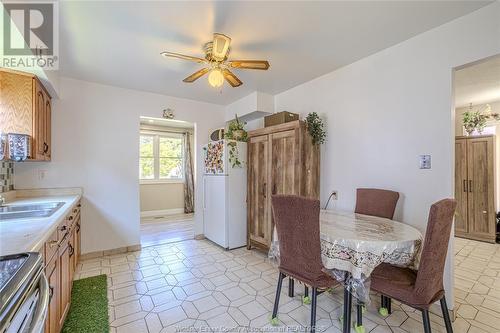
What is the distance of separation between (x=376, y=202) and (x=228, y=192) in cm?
204

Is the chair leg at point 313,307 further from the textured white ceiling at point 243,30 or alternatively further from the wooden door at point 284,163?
the textured white ceiling at point 243,30

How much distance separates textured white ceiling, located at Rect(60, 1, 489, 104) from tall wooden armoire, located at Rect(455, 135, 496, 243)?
3.04 m

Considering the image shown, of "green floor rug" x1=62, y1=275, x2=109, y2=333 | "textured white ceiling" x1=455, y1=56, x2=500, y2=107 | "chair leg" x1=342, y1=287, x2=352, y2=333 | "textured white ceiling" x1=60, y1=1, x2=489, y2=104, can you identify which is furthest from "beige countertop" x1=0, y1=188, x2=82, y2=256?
"textured white ceiling" x1=455, y1=56, x2=500, y2=107

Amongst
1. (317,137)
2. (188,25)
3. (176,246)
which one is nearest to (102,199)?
(176,246)

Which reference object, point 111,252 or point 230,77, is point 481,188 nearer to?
point 230,77

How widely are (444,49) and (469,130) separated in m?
2.97

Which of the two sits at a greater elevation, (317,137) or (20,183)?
(317,137)

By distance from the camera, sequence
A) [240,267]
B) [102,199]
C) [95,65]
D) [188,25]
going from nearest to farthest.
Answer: [188,25], [95,65], [240,267], [102,199]

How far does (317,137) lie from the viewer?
9.82 feet

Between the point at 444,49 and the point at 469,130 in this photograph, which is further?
the point at 469,130

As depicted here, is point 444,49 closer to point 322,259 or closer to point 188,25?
point 322,259

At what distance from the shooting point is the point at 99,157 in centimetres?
338

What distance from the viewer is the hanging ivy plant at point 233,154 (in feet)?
11.8


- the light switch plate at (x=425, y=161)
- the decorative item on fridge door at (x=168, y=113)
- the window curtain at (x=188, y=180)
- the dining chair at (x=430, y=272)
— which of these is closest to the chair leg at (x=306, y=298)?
the dining chair at (x=430, y=272)
